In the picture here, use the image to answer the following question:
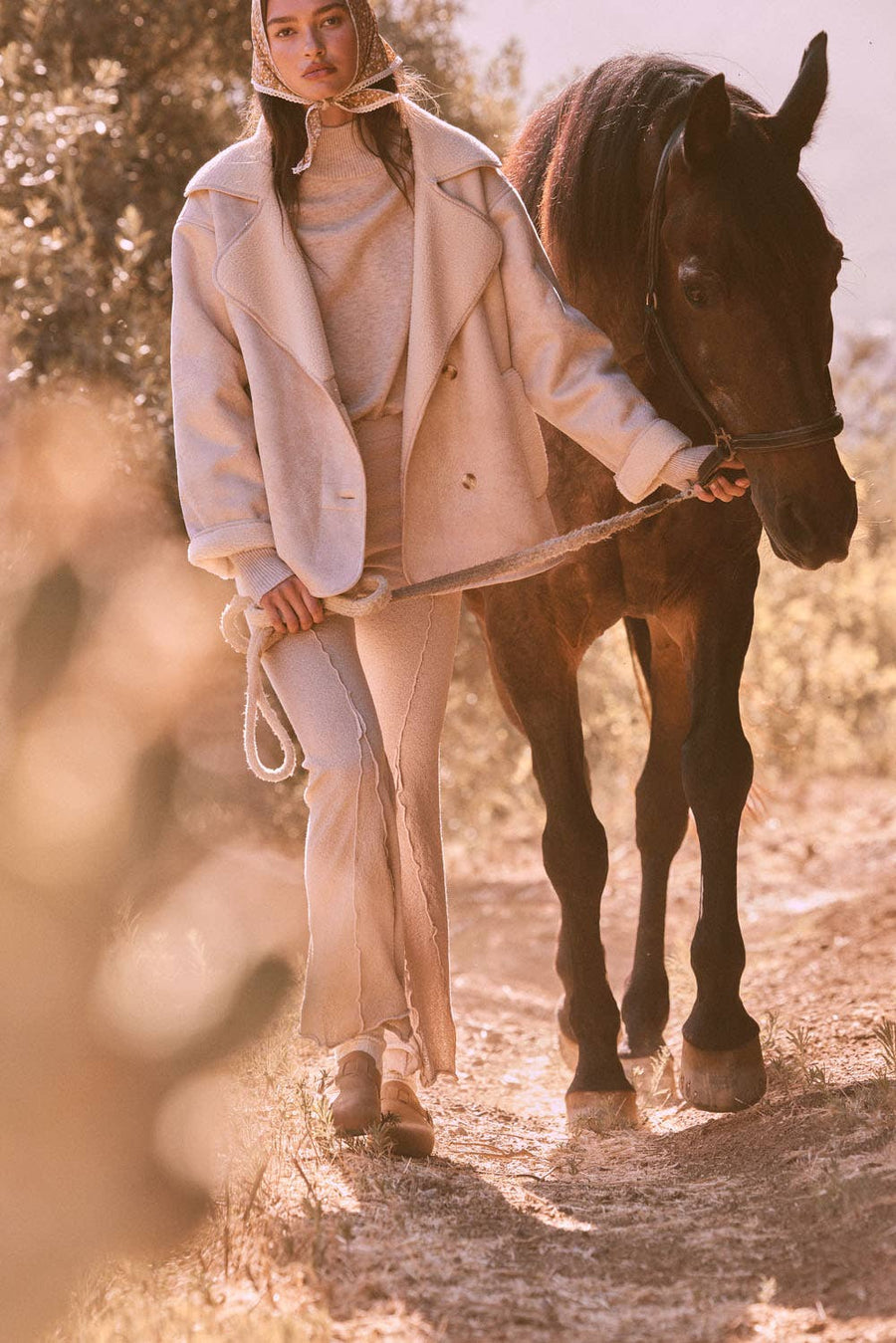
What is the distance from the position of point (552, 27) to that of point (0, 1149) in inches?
2579

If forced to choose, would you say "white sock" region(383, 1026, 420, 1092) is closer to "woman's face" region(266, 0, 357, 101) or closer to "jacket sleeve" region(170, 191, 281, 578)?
"jacket sleeve" region(170, 191, 281, 578)

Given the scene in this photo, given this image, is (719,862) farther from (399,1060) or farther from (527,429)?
(527,429)

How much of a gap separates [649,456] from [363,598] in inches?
27.1

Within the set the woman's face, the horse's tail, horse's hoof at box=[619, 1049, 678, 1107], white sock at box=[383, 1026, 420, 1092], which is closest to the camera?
the woman's face

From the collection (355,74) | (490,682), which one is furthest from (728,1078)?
(490,682)

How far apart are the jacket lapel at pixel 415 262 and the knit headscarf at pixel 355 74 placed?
0.11 metres

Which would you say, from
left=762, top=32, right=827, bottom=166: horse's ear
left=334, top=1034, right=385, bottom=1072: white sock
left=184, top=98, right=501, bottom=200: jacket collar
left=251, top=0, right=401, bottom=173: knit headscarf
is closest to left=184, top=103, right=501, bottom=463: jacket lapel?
left=184, top=98, right=501, bottom=200: jacket collar

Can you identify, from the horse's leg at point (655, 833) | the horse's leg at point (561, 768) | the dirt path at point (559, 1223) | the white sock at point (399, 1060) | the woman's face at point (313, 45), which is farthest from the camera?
the horse's leg at point (655, 833)

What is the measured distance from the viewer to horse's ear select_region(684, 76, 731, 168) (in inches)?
136

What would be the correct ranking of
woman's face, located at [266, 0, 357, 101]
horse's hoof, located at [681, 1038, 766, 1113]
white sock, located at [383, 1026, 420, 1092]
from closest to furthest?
woman's face, located at [266, 0, 357, 101], white sock, located at [383, 1026, 420, 1092], horse's hoof, located at [681, 1038, 766, 1113]

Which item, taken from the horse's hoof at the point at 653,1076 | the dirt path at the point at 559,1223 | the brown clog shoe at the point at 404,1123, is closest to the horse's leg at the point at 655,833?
the horse's hoof at the point at 653,1076

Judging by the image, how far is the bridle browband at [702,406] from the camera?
334cm

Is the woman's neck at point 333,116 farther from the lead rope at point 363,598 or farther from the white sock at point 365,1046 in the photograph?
the white sock at point 365,1046

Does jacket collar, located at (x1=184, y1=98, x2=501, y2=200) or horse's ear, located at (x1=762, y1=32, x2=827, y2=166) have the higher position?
jacket collar, located at (x1=184, y1=98, x2=501, y2=200)
